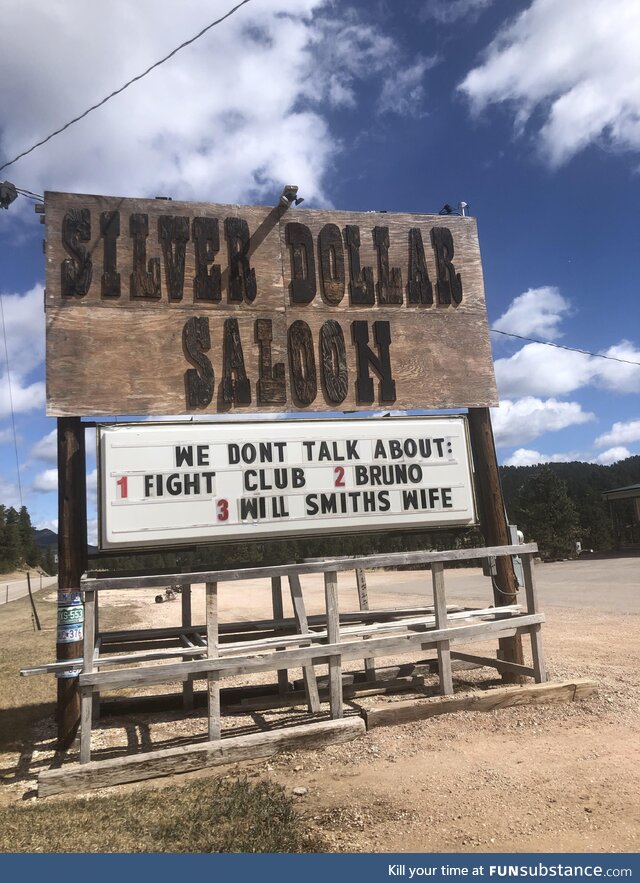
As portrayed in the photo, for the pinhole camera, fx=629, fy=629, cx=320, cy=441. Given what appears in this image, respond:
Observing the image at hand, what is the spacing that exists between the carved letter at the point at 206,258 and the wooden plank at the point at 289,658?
4.27m

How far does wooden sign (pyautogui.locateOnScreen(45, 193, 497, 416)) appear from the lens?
7348mm

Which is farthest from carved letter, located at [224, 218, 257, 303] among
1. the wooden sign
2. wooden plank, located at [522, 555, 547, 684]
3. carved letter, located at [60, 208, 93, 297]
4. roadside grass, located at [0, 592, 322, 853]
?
roadside grass, located at [0, 592, 322, 853]

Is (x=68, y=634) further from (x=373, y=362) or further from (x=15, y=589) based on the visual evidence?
(x=15, y=589)

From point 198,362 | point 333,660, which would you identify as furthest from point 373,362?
point 333,660

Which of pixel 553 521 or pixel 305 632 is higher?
pixel 553 521

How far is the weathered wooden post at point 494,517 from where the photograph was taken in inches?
327

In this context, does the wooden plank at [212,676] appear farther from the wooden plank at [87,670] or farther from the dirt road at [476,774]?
the wooden plank at [87,670]

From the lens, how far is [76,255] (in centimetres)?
743

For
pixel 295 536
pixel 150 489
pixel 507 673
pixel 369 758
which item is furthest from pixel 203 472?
pixel 507 673

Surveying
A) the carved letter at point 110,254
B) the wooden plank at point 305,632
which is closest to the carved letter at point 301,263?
the carved letter at point 110,254

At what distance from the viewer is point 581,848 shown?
155 inches

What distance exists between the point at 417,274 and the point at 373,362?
150cm

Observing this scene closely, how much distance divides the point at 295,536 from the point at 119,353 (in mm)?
2973

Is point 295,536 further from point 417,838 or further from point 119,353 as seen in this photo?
point 417,838
